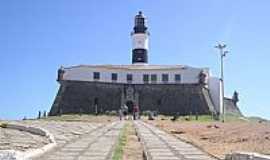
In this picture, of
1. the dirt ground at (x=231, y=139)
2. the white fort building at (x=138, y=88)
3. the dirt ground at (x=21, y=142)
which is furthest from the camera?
the white fort building at (x=138, y=88)

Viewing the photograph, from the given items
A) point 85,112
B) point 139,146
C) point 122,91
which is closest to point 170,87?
point 122,91

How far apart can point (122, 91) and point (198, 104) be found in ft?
35.7

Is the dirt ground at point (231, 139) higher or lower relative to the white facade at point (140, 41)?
lower

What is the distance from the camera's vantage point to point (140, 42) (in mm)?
79562

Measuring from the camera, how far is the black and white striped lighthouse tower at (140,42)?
78812mm

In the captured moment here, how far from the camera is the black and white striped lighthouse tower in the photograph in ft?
259

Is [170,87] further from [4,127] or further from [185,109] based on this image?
[4,127]

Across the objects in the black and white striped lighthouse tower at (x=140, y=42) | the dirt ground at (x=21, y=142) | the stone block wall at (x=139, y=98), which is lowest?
the dirt ground at (x=21, y=142)

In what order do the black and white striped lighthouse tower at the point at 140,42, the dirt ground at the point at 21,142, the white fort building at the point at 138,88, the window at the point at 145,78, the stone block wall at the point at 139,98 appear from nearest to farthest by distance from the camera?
the dirt ground at the point at 21,142
the stone block wall at the point at 139,98
the white fort building at the point at 138,88
the window at the point at 145,78
the black and white striped lighthouse tower at the point at 140,42

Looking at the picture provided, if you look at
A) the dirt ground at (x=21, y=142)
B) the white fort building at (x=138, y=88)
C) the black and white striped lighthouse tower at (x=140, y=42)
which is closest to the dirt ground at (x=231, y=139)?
the dirt ground at (x=21, y=142)

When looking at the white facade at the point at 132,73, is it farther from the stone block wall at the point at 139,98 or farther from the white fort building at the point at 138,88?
the stone block wall at the point at 139,98

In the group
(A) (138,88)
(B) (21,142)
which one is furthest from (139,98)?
(B) (21,142)

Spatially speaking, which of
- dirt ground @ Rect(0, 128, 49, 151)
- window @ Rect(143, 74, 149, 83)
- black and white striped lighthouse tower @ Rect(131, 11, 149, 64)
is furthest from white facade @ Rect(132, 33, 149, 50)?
dirt ground @ Rect(0, 128, 49, 151)

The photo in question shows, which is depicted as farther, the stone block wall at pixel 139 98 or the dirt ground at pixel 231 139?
the stone block wall at pixel 139 98
